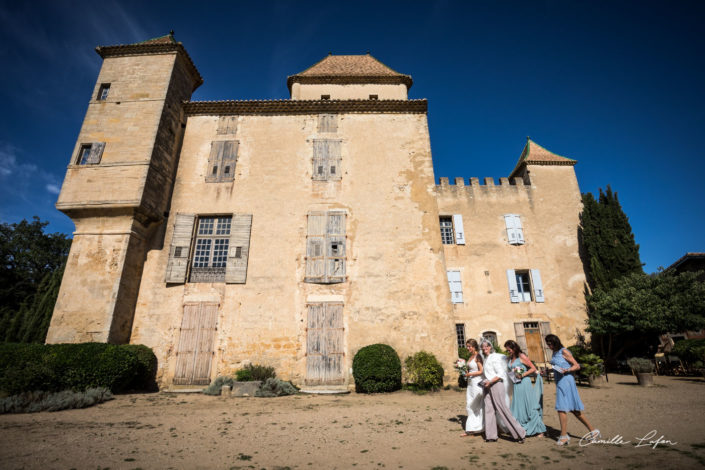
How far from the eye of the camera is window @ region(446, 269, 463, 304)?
14227 mm

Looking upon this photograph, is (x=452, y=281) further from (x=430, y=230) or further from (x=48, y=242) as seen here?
(x=48, y=242)

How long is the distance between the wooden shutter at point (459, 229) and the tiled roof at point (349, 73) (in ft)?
22.1

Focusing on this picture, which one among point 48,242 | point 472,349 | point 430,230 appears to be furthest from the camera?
point 48,242

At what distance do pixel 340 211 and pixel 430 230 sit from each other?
3225 mm

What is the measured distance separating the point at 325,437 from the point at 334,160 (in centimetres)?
920

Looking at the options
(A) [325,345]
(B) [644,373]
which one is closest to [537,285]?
(B) [644,373]

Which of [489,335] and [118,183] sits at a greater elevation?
[118,183]

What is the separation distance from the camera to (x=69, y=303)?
913cm

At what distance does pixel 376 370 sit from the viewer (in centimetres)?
885

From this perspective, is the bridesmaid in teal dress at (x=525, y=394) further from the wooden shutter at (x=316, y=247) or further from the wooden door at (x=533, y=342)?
the wooden door at (x=533, y=342)

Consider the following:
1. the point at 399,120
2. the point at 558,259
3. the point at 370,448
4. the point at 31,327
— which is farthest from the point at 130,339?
the point at 558,259

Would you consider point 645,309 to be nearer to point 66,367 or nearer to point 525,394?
point 525,394

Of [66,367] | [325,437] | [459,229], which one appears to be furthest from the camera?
[459,229]
